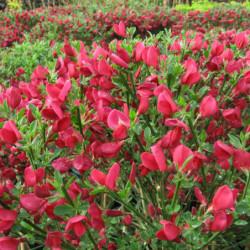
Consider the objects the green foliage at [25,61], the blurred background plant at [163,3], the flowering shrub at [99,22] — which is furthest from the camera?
the blurred background plant at [163,3]

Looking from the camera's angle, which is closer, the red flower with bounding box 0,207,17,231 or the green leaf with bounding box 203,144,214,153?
the red flower with bounding box 0,207,17,231

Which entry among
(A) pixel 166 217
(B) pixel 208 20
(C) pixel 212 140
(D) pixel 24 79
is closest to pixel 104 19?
(B) pixel 208 20

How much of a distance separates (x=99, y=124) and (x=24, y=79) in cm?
189

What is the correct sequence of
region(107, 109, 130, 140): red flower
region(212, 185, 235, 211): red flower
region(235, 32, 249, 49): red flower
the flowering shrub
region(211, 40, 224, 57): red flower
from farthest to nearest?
the flowering shrub < region(235, 32, 249, 49): red flower < region(211, 40, 224, 57): red flower < region(107, 109, 130, 140): red flower < region(212, 185, 235, 211): red flower

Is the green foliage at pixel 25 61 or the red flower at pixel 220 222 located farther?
the green foliage at pixel 25 61

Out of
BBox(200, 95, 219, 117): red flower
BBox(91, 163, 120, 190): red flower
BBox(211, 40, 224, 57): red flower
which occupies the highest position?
BBox(211, 40, 224, 57): red flower

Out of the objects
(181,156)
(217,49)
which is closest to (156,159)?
(181,156)

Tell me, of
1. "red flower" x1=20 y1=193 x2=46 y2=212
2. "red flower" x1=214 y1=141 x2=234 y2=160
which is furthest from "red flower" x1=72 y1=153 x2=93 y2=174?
"red flower" x1=214 y1=141 x2=234 y2=160

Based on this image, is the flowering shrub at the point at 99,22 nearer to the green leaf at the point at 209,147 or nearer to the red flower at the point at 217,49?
the red flower at the point at 217,49

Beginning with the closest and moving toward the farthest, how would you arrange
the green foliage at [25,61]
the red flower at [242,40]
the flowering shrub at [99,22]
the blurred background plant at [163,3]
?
the red flower at [242,40]
the green foliage at [25,61]
the flowering shrub at [99,22]
the blurred background plant at [163,3]

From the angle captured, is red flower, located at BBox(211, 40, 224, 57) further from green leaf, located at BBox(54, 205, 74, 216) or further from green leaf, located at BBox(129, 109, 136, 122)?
green leaf, located at BBox(54, 205, 74, 216)

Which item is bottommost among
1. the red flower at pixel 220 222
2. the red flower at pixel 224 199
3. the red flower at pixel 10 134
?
the red flower at pixel 220 222

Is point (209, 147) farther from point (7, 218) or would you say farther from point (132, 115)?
point (7, 218)

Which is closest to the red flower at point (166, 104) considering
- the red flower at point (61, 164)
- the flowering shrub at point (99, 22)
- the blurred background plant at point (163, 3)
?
the red flower at point (61, 164)
